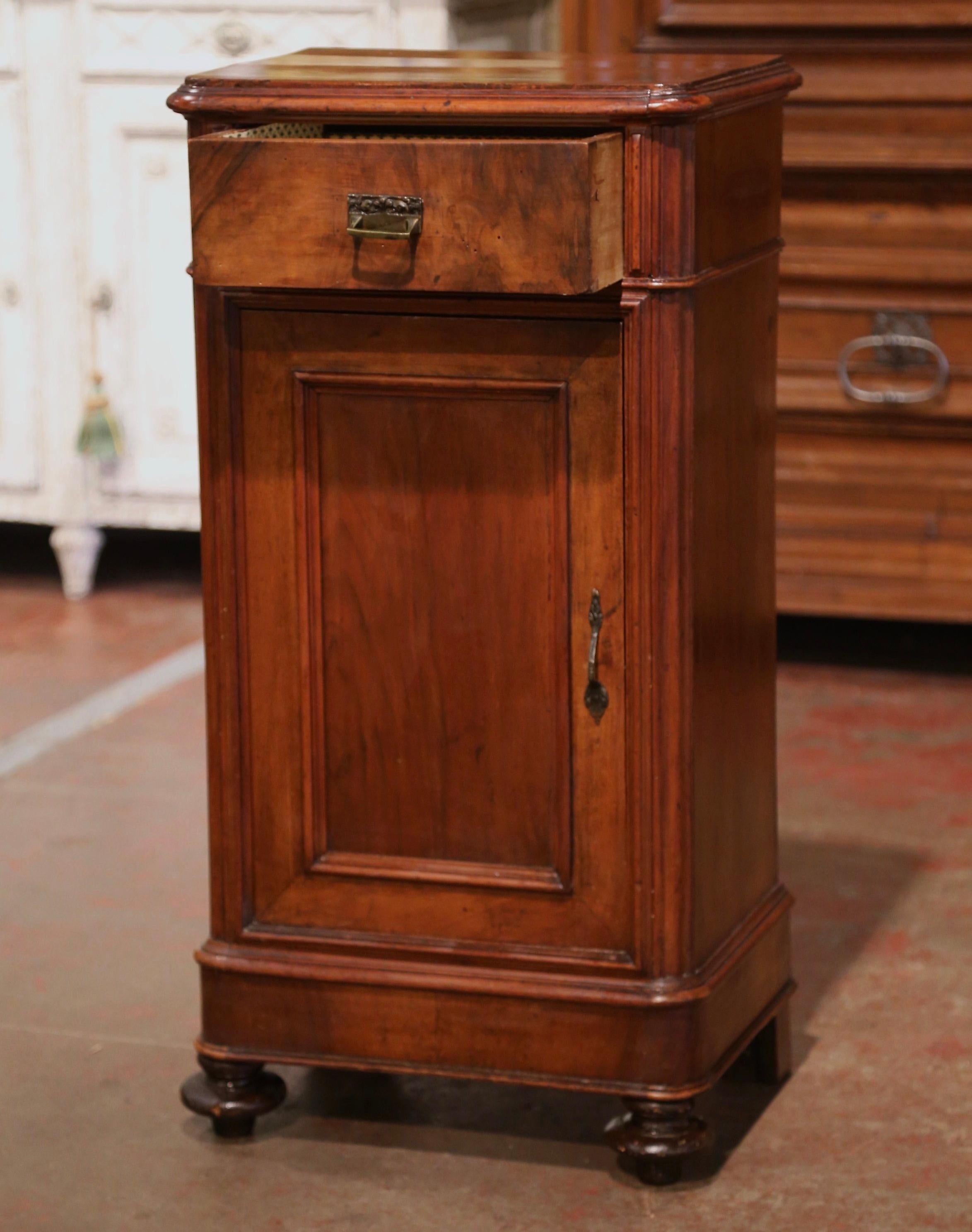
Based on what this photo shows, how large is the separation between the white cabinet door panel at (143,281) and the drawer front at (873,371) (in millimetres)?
1220

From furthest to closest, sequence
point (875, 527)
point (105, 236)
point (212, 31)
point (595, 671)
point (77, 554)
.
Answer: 1. point (77, 554)
2. point (105, 236)
3. point (212, 31)
4. point (875, 527)
5. point (595, 671)

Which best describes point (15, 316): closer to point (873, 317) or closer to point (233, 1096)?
point (873, 317)

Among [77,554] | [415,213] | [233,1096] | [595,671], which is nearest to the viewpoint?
[415,213]

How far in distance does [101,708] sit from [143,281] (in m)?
1.00

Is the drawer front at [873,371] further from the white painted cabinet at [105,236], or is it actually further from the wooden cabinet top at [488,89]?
the wooden cabinet top at [488,89]

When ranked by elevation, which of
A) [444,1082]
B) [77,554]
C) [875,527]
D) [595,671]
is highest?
[595,671]

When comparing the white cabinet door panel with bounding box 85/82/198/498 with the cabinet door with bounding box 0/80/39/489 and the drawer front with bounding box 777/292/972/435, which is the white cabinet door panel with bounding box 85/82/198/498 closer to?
the cabinet door with bounding box 0/80/39/489

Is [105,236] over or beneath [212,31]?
beneath

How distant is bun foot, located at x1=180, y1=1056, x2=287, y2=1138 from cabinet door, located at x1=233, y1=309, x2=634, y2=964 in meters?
0.18

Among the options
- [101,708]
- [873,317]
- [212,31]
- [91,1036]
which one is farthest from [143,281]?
[91,1036]

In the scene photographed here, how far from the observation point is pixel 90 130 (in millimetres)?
4203

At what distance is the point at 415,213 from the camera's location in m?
1.92

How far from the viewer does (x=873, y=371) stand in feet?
12.5

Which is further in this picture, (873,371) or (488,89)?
(873,371)
